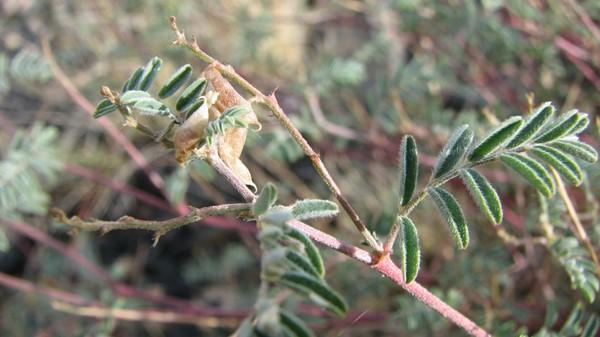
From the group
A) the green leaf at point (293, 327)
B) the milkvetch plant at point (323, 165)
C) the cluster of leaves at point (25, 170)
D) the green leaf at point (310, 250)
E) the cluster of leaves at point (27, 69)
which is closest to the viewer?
the green leaf at point (293, 327)

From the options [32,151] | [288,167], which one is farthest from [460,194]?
[32,151]

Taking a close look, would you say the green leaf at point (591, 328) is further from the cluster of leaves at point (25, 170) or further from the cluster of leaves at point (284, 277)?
the cluster of leaves at point (25, 170)

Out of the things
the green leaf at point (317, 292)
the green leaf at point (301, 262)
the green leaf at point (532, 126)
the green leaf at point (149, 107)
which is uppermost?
the green leaf at point (532, 126)

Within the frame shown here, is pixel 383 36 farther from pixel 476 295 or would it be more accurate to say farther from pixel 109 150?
pixel 109 150

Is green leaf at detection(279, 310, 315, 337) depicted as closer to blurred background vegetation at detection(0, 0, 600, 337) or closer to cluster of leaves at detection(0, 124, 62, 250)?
blurred background vegetation at detection(0, 0, 600, 337)

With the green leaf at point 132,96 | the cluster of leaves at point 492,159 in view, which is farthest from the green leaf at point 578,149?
the green leaf at point 132,96

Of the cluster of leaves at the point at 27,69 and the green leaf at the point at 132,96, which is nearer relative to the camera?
the green leaf at the point at 132,96
